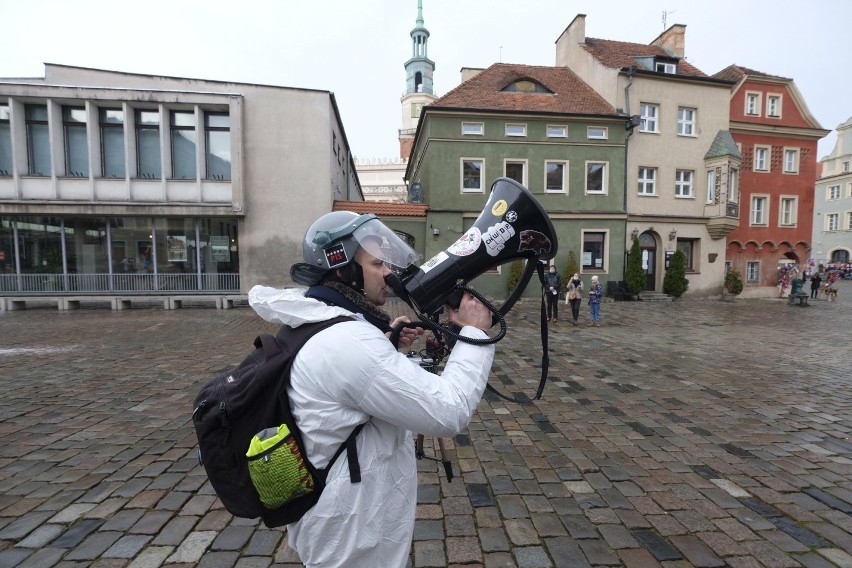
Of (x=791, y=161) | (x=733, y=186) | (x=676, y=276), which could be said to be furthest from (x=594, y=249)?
(x=791, y=161)

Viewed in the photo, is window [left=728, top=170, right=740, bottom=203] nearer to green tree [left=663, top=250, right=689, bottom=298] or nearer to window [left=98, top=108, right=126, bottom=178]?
green tree [left=663, top=250, right=689, bottom=298]

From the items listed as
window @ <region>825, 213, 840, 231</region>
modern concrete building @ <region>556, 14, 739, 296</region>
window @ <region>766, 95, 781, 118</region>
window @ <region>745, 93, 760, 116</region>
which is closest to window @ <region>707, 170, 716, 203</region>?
A: modern concrete building @ <region>556, 14, 739, 296</region>

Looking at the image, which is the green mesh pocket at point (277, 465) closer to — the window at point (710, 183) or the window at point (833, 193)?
the window at point (710, 183)

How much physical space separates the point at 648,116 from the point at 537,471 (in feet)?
72.6

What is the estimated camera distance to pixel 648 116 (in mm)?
20984

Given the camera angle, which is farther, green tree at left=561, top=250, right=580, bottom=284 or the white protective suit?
green tree at left=561, top=250, right=580, bottom=284

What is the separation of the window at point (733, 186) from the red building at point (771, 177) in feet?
6.41

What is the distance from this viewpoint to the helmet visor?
1.56 meters

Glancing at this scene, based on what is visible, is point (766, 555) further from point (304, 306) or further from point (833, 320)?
point (833, 320)

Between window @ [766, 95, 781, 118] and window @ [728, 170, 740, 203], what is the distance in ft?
16.2

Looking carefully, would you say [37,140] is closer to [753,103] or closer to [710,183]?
[710,183]

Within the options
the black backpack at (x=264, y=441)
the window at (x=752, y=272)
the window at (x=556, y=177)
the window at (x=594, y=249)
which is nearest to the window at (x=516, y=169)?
the window at (x=556, y=177)

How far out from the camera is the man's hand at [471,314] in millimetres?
1499

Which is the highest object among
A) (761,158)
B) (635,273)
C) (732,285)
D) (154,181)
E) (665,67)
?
(665,67)
